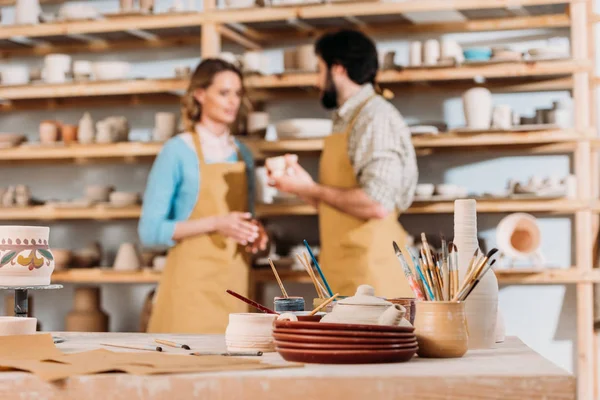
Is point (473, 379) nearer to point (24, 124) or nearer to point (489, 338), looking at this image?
point (489, 338)

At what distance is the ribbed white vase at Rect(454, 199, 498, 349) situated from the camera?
68.7 inches

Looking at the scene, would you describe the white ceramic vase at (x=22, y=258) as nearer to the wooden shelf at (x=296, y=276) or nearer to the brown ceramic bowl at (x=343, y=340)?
the brown ceramic bowl at (x=343, y=340)

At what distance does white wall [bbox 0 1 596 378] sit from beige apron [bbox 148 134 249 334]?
3.50 ft

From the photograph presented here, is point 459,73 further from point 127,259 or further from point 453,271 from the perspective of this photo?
point 453,271

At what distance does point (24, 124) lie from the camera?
5.31 meters

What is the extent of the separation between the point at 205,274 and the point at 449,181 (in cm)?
159

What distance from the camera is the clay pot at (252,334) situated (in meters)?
1.70

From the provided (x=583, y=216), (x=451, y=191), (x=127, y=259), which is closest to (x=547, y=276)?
(x=583, y=216)

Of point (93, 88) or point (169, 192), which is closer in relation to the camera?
point (169, 192)

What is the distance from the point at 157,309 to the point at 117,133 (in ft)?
4.23

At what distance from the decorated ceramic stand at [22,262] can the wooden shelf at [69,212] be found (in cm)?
264

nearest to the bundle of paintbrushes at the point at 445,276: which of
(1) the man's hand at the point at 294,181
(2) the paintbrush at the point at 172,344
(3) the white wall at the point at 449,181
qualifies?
(2) the paintbrush at the point at 172,344

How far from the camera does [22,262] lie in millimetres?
1914

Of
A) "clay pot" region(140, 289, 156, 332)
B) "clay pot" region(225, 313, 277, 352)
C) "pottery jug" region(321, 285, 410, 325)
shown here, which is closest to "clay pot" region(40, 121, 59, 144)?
"clay pot" region(140, 289, 156, 332)
